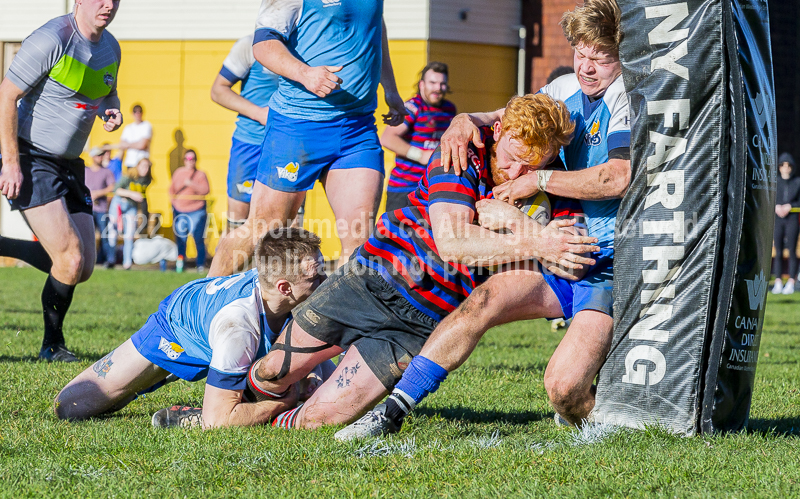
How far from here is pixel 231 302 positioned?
4.01 metres

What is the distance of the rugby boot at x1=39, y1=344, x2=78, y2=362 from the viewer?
18.7 ft

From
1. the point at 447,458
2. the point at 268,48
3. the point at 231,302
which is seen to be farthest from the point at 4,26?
the point at 447,458

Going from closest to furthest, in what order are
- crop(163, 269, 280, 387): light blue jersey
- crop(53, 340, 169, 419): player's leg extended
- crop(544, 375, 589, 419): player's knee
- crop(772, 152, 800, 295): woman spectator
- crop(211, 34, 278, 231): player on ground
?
crop(544, 375, 589, 419): player's knee, crop(163, 269, 280, 387): light blue jersey, crop(53, 340, 169, 419): player's leg extended, crop(211, 34, 278, 231): player on ground, crop(772, 152, 800, 295): woman spectator

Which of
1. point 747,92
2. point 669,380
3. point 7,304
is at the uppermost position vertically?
point 747,92

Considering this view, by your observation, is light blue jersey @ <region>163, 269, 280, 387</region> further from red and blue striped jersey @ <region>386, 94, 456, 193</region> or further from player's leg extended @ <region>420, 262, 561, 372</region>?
red and blue striped jersey @ <region>386, 94, 456, 193</region>

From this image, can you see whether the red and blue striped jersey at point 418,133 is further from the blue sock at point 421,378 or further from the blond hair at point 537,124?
the blue sock at point 421,378

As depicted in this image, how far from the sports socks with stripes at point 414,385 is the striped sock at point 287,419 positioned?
22.8 inches

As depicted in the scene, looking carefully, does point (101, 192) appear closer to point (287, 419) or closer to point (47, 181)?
point (47, 181)

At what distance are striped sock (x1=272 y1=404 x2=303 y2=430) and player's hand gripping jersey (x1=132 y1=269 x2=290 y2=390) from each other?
10.9 inches

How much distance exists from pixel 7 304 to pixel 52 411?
5872 millimetres

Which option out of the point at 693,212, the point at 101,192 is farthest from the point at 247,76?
the point at 101,192

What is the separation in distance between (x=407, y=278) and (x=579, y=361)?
84 centimetres

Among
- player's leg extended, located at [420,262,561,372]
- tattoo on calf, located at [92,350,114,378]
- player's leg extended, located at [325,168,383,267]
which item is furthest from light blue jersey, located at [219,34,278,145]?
player's leg extended, located at [420,262,561,372]

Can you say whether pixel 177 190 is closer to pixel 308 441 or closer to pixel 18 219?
pixel 18 219
